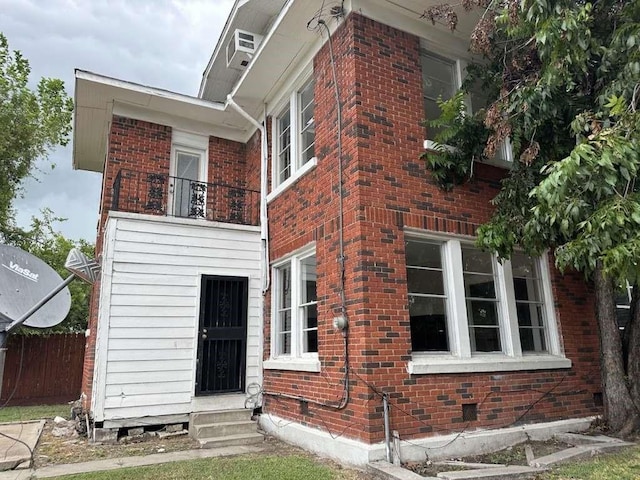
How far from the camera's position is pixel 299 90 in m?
7.54

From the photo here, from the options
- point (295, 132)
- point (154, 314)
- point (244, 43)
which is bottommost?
point (154, 314)

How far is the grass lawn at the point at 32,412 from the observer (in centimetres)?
903

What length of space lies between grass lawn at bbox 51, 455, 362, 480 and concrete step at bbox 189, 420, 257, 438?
1.22 metres

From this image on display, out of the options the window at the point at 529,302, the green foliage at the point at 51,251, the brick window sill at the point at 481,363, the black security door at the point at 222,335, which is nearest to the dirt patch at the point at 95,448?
the black security door at the point at 222,335

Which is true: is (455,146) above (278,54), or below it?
below

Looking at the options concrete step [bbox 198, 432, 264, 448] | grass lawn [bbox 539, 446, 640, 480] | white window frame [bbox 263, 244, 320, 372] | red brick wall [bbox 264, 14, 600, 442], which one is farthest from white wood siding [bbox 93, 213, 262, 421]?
grass lawn [bbox 539, 446, 640, 480]

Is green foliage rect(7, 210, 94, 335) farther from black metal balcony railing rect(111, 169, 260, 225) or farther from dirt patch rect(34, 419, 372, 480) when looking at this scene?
dirt patch rect(34, 419, 372, 480)

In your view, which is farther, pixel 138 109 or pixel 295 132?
pixel 138 109

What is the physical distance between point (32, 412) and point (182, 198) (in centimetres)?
604

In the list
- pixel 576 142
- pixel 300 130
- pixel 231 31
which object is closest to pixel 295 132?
pixel 300 130

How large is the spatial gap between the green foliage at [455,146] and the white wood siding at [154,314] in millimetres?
3748

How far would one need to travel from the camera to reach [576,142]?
5406 mm

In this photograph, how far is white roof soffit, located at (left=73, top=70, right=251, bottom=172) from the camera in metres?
7.94

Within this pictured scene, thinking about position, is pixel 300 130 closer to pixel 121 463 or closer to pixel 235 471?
pixel 235 471
